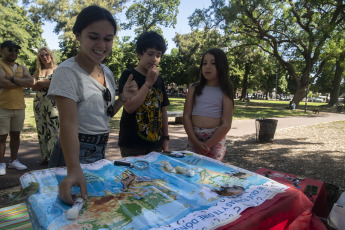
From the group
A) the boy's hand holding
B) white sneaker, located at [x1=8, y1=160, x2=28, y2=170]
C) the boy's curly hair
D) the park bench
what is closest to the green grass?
the park bench

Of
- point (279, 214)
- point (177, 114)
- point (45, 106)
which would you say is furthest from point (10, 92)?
point (177, 114)

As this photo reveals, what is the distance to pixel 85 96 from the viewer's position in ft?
4.43

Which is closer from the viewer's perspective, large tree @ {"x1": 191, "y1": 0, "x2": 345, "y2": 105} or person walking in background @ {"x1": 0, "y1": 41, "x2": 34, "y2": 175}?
person walking in background @ {"x1": 0, "y1": 41, "x2": 34, "y2": 175}

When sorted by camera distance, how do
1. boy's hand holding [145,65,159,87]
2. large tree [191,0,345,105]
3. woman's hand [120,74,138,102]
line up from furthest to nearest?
large tree [191,0,345,105]
boy's hand holding [145,65,159,87]
woman's hand [120,74,138,102]

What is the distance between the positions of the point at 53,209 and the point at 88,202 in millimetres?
154

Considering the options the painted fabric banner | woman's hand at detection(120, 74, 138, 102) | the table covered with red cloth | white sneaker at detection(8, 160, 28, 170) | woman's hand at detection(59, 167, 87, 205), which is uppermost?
woman's hand at detection(120, 74, 138, 102)

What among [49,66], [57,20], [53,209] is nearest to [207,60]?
[53,209]

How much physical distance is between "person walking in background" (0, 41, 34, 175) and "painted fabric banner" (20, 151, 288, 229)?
8.30ft

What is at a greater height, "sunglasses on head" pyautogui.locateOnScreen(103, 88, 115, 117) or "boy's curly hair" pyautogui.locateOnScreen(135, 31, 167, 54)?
"boy's curly hair" pyautogui.locateOnScreen(135, 31, 167, 54)

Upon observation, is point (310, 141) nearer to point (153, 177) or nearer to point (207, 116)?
point (207, 116)

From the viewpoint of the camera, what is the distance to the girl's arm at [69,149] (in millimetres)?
1121

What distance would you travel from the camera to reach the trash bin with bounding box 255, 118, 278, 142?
6840mm

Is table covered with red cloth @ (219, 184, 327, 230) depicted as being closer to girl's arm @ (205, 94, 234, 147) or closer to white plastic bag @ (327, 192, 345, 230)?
white plastic bag @ (327, 192, 345, 230)

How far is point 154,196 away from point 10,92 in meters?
3.21
